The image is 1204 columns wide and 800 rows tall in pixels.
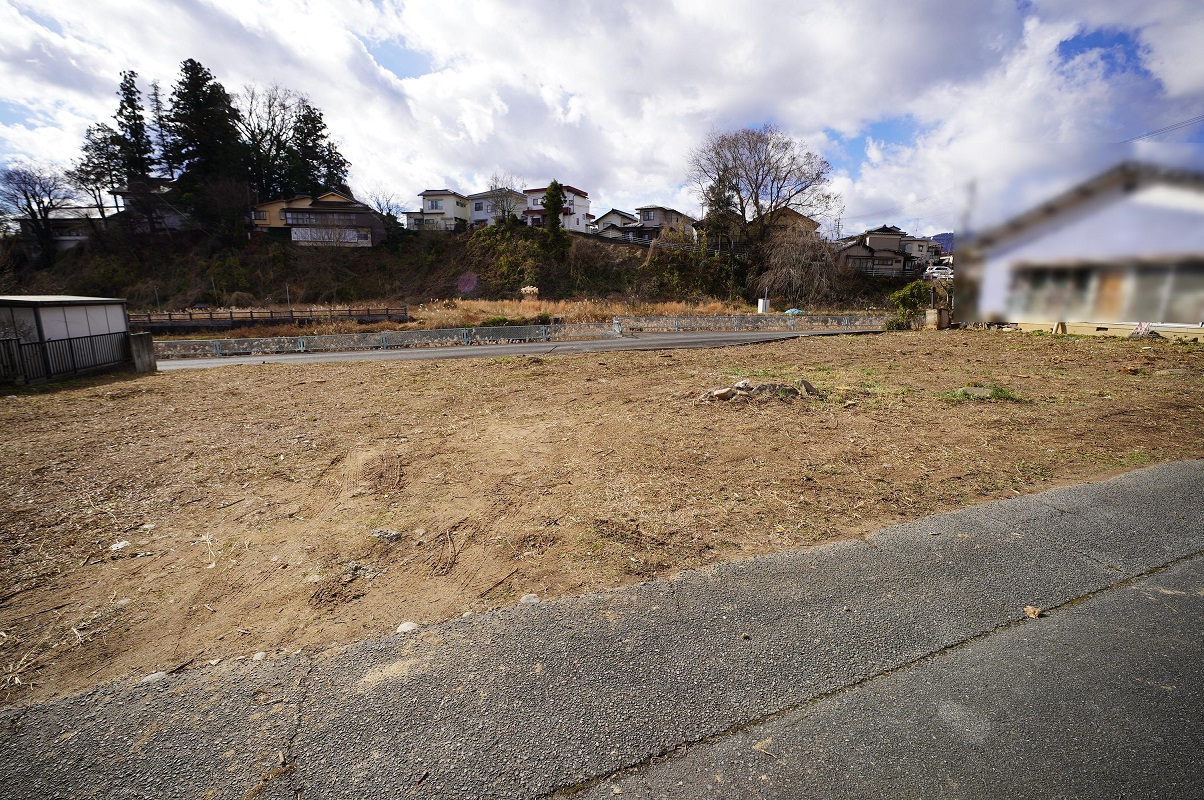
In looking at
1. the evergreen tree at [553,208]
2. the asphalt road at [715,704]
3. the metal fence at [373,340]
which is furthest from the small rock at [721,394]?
the evergreen tree at [553,208]

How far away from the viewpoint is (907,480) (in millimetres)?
5832

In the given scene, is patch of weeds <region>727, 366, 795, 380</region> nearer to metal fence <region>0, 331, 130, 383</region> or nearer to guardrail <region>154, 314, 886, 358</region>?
guardrail <region>154, 314, 886, 358</region>

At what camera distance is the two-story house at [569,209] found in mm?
61184

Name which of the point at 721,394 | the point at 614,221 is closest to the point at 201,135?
the point at 614,221

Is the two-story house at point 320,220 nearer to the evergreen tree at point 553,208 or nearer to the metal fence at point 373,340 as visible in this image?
the evergreen tree at point 553,208

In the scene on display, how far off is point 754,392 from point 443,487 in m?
6.44

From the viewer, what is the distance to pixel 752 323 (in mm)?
31953

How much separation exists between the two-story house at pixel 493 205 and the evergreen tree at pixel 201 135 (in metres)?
24.7

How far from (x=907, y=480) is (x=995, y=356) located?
44.8 feet

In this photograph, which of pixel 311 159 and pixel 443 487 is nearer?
pixel 443 487

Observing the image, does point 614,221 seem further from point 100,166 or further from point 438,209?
point 100,166

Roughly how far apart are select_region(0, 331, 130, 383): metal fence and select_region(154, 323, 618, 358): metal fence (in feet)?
23.4

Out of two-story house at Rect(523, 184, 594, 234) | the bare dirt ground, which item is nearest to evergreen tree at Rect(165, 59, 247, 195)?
two-story house at Rect(523, 184, 594, 234)

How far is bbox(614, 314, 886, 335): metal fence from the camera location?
31375 mm
